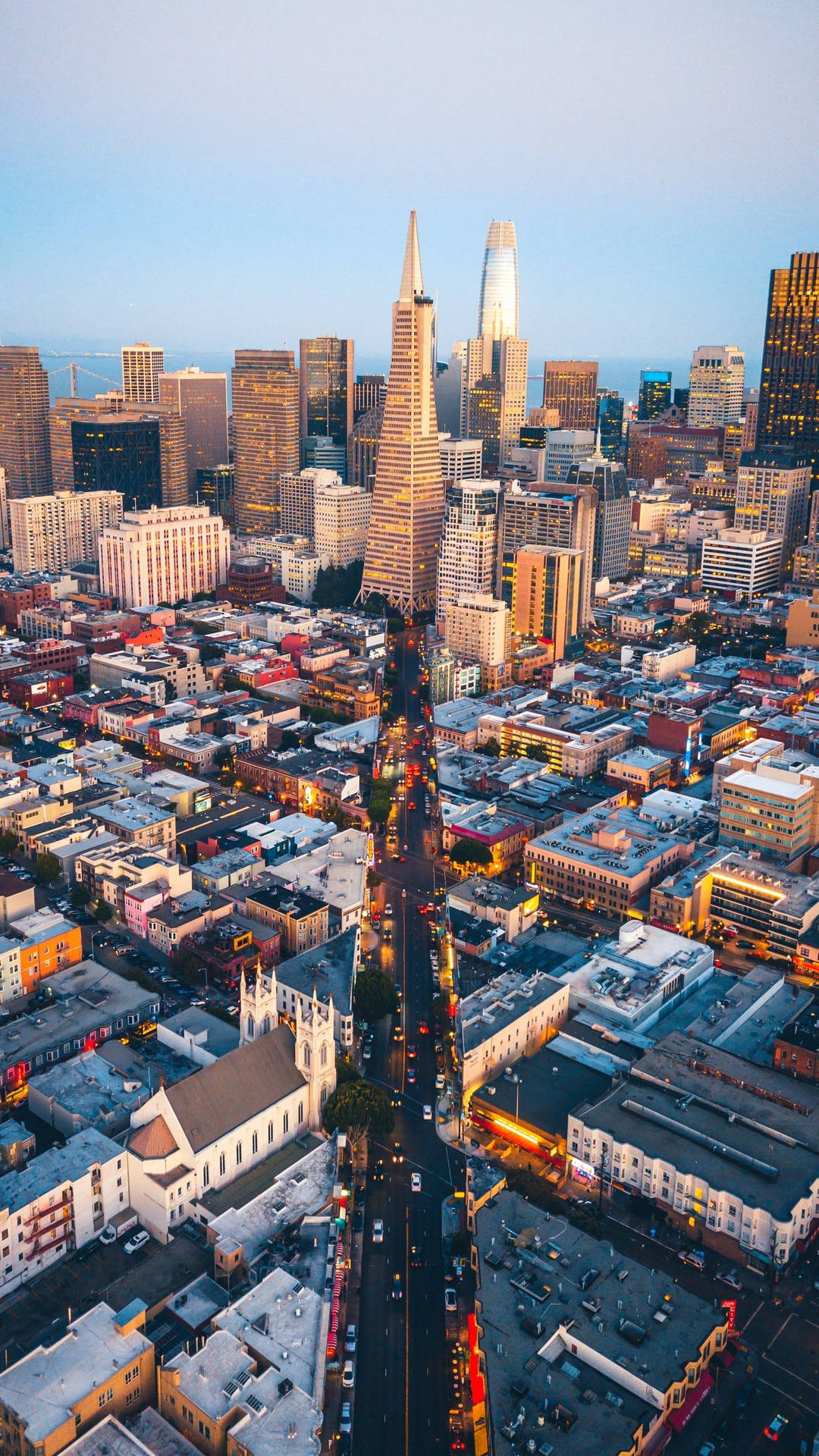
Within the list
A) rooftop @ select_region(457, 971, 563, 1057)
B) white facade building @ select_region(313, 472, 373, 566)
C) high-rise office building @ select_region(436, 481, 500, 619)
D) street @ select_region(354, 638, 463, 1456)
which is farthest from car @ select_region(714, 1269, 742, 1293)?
white facade building @ select_region(313, 472, 373, 566)

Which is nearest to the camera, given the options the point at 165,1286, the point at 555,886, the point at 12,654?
the point at 165,1286

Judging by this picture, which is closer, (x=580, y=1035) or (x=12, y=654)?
(x=580, y=1035)

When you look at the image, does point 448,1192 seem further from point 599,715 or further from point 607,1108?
point 599,715

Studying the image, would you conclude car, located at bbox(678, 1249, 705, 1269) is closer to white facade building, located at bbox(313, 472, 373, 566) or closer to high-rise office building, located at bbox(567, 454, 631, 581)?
high-rise office building, located at bbox(567, 454, 631, 581)

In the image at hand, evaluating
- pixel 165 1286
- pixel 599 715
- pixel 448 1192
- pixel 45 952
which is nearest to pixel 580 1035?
pixel 448 1192

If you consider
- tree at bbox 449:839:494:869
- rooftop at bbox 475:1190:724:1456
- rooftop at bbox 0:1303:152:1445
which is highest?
tree at bbox 449:839:494:869

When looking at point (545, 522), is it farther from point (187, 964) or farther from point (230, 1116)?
point (230, 1116)
